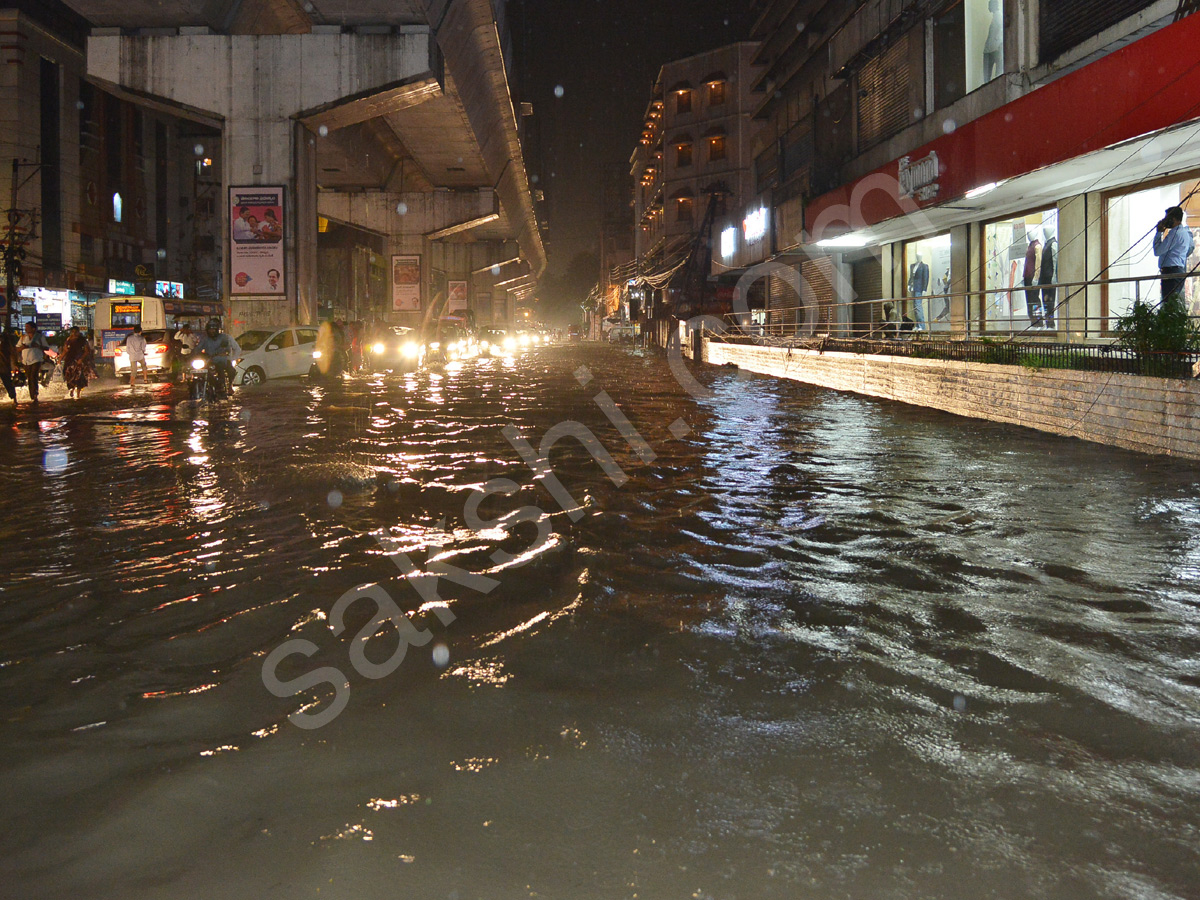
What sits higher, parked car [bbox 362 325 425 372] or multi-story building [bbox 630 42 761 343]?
multi-story building [bbox 630 42 761 343]

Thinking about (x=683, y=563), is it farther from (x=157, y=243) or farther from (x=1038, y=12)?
(x=157, y=243)

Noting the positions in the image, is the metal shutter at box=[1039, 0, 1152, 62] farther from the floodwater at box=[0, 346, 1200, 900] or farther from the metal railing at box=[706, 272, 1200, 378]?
the floodwater at box=[0, 346, 1200, 900]

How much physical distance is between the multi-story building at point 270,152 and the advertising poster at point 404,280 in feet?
0.34

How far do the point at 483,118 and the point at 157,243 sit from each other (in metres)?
39.1

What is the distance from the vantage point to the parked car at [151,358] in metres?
30.2

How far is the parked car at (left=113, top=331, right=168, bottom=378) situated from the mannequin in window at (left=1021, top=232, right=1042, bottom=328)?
23.4 meters

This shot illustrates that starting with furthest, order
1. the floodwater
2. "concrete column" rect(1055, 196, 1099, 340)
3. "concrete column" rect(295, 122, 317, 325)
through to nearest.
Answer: "concrete column" rect(295, 122, 317, 325) → "concrete column" rect(1055, 196, 1099, 340) → the floodwater

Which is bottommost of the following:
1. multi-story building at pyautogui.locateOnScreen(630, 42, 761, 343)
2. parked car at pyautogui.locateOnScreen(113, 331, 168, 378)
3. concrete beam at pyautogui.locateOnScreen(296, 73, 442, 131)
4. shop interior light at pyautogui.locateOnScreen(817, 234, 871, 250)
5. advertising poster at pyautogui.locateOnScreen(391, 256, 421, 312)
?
parked car at pyautogui.locateOnScreen(113, 331, 168, 378)

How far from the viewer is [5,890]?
9.31 ft

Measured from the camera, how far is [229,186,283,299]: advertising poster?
3122 centimetres

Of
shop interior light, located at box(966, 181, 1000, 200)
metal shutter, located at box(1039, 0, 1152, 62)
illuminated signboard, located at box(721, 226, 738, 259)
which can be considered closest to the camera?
metal shutter, located at box(1039, 0, 1152, 62)

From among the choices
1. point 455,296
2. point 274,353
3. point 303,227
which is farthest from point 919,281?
point 455,296

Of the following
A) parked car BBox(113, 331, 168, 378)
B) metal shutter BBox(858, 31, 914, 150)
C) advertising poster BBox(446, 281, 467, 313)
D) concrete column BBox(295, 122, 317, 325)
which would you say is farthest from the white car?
advertising poster BBox(446, 281, 467, 313)

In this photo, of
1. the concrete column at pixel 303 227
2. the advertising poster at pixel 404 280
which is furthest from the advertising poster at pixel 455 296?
the concrete column at pixel 303 227
